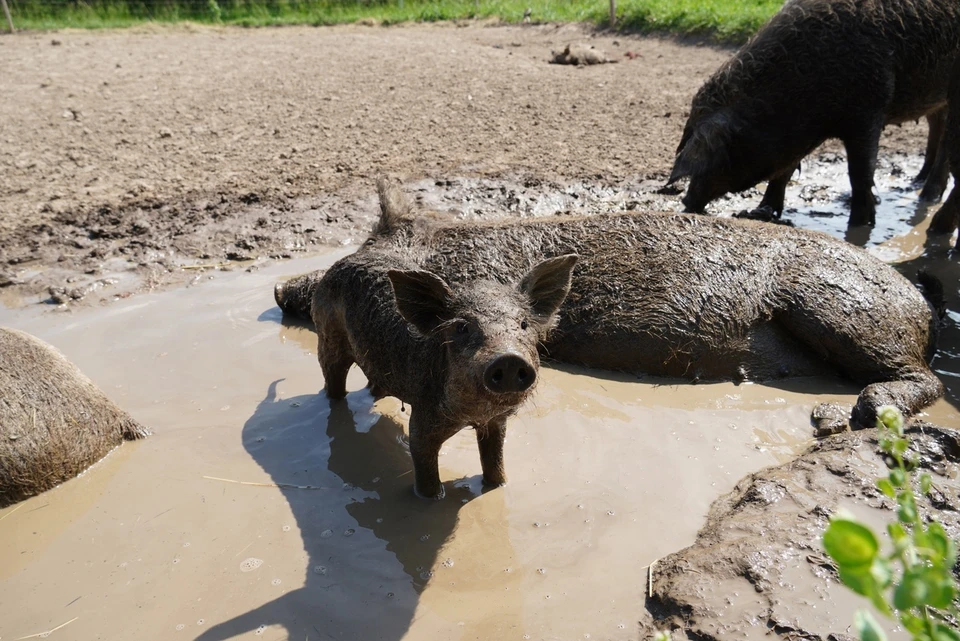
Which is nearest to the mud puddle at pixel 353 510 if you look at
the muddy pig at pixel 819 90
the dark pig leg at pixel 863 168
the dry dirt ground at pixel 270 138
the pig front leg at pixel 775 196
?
the dry dirt ground at pixel 270 138

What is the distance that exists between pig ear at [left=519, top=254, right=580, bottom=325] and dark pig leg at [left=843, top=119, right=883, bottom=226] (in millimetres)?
4464

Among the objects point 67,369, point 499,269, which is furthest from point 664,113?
point 67,369

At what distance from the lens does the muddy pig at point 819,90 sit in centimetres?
649

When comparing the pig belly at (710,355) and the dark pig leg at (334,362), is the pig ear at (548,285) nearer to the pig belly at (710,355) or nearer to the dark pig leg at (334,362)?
the dark pig leg at (334,362)

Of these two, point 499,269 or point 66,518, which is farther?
point 499,269

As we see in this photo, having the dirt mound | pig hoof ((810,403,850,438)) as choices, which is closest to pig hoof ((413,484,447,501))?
the dirt mound

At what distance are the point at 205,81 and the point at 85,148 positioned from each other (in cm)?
339

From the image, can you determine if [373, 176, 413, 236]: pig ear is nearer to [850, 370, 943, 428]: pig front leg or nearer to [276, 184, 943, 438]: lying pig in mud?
[276, 184, 943, 438]: lying pig in mud

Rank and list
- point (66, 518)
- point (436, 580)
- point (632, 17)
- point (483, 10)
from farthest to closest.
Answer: point (483, 10)
point (632, 17)
point (66, 518)
point (436, 580)

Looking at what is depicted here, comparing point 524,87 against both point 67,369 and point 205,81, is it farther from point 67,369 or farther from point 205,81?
point 67,369

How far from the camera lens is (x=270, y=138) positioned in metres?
9.36

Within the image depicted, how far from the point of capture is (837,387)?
4.86m

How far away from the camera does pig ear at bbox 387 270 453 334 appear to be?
3254mm

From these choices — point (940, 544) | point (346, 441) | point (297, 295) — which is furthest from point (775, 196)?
point (940, 544)
